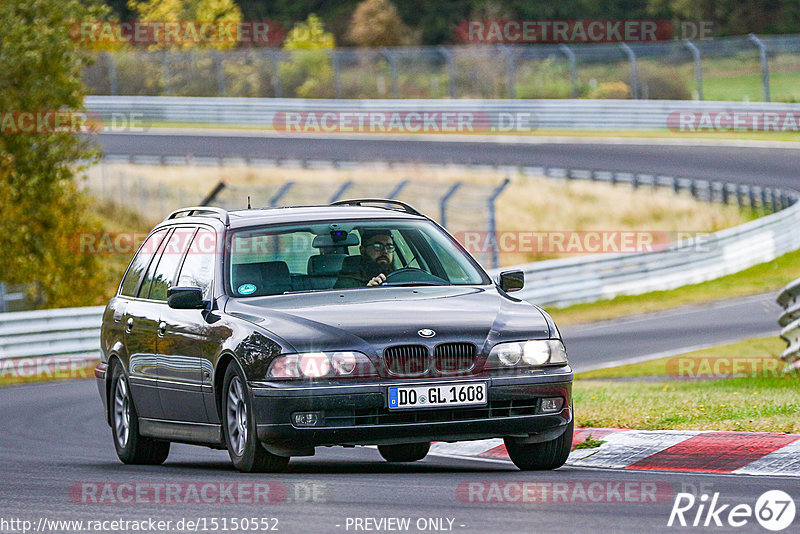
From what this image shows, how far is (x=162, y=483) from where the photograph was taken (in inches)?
328

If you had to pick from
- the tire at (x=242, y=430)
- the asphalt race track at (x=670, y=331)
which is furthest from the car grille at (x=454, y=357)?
the asphalt race track at (x=670, y=331)

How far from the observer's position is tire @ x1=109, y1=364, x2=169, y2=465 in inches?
398

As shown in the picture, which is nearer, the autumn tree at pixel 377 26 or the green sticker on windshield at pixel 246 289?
the green sticker on windshield at pixel 246 289

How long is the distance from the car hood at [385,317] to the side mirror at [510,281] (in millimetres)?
323

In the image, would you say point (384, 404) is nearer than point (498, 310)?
Yes

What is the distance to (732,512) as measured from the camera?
6.54 meters

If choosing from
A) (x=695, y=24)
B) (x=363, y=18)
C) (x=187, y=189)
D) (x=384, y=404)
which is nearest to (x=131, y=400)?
(x=384, y=404)

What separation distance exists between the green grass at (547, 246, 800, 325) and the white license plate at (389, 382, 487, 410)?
17913 mm

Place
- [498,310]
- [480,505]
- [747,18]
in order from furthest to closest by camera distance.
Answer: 1. [747,18]
2. [498,310]
3. [480,505]

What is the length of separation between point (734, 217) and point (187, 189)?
14.3m

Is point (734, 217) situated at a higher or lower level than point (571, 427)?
lower

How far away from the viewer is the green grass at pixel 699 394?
10.2 metres

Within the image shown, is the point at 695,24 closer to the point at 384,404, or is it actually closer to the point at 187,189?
the point at 187,189

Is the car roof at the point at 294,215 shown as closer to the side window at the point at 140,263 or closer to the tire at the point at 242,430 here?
the side window at the point at 140,263
